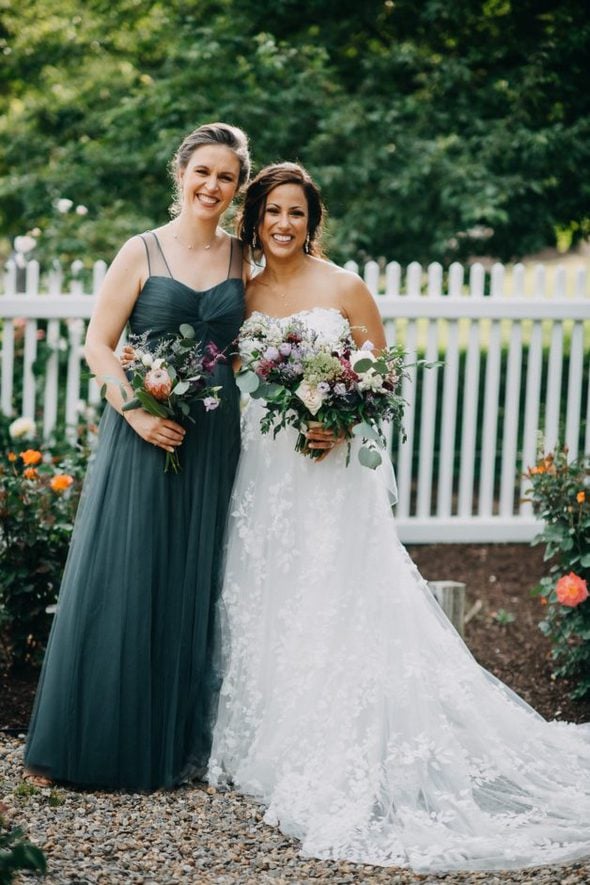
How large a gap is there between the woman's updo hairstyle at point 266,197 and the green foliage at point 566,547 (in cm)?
151

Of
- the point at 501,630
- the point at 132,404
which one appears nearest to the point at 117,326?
the point at 132,404

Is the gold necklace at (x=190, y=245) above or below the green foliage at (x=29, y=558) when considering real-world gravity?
above

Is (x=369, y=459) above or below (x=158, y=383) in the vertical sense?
below

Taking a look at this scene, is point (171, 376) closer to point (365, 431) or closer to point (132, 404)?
point (132, 404)

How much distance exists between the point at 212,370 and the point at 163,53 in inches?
212

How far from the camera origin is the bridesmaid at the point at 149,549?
385 centimetres

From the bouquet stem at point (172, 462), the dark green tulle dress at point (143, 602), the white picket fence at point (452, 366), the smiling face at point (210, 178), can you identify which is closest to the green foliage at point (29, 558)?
the dark green tulle dress at point (143, 602)

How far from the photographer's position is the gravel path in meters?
3.21

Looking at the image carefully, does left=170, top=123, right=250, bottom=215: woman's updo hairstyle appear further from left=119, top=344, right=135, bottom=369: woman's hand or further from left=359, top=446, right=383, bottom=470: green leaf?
left=359, top=446, right=383, bottom=470: green leaf

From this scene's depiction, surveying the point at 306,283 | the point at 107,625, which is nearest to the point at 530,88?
the point at 306,283

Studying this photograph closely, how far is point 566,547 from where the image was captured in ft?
15.4

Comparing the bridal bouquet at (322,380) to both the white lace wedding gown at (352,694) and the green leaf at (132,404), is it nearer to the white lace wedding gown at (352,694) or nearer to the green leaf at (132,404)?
the white lace wedding gown at (352,694)

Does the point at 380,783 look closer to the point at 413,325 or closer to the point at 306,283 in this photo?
the point at 306,283

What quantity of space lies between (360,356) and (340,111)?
4.49m
